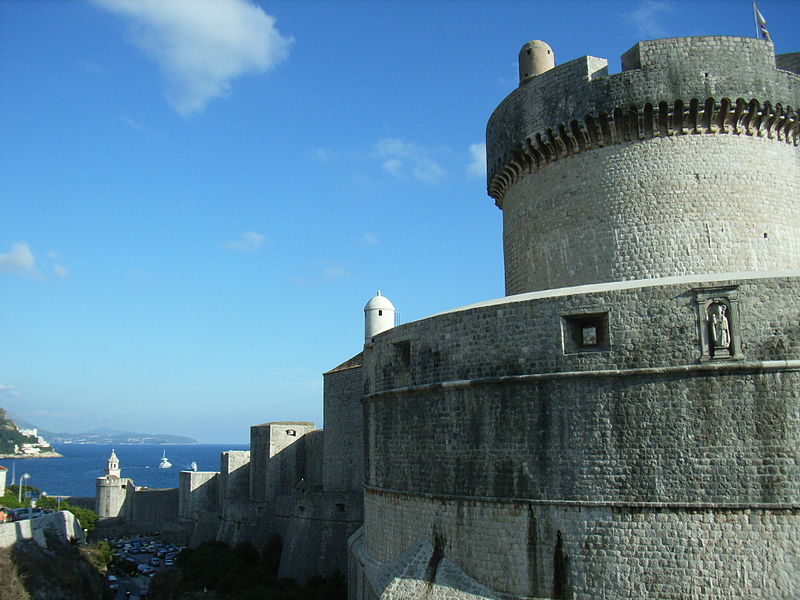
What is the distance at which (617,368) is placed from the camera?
30.7ft

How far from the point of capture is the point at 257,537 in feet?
82.2

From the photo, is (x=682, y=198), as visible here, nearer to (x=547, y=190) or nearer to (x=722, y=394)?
(x=547, y=190)

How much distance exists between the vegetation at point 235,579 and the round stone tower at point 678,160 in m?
11.3

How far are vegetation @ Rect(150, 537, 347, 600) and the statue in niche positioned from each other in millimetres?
13144

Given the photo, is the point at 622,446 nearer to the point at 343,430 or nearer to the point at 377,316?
the point at 377,316

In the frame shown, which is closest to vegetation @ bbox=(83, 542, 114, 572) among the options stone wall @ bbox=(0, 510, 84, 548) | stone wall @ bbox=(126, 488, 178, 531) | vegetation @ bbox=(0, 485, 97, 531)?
stone wall @ bbox=(0, 510, 84, 548)

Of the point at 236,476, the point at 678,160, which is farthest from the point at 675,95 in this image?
the point at 236,476

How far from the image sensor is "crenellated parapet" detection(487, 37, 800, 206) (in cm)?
1216

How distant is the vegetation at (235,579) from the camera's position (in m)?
19.4

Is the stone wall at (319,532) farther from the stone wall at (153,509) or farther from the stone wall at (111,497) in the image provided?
the stone wall at (111,497)

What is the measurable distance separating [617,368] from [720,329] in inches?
52.1

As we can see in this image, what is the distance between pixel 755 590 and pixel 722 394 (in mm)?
2255

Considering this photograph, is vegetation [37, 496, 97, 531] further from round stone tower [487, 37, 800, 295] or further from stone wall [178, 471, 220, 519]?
round stone tower [487, 37, 800, 295]

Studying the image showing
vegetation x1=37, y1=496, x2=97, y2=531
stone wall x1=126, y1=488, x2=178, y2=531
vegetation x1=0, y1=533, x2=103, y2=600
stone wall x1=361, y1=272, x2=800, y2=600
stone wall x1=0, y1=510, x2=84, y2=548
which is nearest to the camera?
stone wall x1=361, y1=272, x2=800, y2=600
